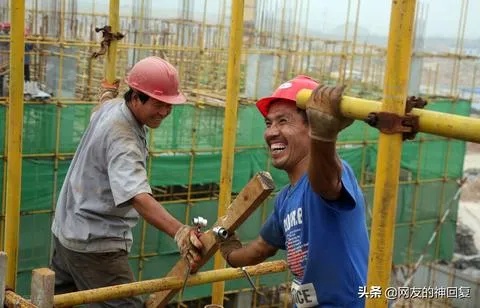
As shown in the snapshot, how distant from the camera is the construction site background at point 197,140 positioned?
9.19 m

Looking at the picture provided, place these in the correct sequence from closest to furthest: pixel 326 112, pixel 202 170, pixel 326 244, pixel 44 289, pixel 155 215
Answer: pixel 326 112 < pixel 326 244 < pixel 44 289 < pixel 155 215 < pixel 202 170

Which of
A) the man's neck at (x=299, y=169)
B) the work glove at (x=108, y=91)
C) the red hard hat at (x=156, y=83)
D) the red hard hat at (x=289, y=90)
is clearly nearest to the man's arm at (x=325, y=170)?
the man's neck at (x=299, y=169)

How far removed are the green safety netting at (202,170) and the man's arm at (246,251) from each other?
20.7ft

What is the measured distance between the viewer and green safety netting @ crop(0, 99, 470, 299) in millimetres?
9109

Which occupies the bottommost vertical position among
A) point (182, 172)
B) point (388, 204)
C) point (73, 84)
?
point (182, 172)

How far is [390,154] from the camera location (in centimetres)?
194

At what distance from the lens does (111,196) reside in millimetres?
3445

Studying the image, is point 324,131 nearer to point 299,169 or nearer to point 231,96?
point 299,169

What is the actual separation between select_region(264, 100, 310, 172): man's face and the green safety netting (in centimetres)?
679

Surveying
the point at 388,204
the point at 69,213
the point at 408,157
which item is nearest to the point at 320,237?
the point at 388,204

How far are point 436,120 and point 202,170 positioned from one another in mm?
8805

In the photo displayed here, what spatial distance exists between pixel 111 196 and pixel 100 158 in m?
0.18

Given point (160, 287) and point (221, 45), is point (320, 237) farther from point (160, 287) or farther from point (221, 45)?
point (221, 45)

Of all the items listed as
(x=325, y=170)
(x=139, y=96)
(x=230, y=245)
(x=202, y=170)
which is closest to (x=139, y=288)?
(x=230, y=245)
